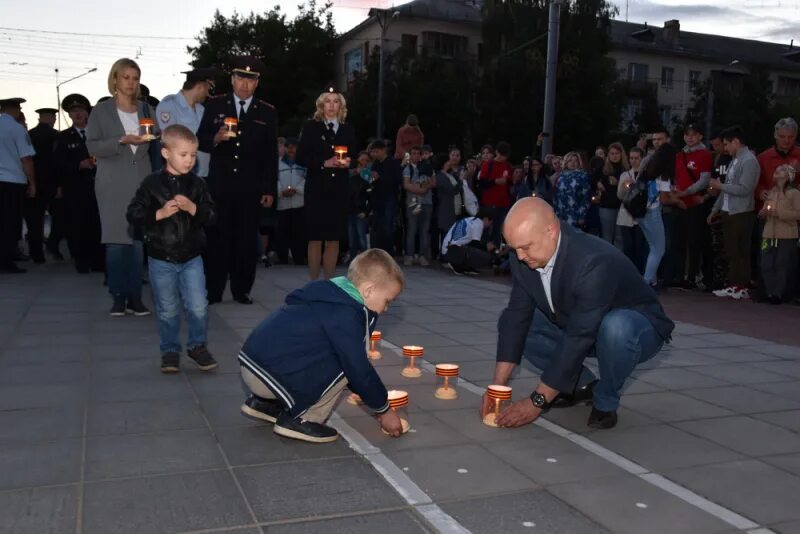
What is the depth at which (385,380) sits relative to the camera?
5469 mm

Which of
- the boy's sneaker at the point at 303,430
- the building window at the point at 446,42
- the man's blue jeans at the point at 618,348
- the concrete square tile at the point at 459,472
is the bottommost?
the concrete square tile at the point at 459,472

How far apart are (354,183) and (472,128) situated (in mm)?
35537

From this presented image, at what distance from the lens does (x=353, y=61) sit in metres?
61.3

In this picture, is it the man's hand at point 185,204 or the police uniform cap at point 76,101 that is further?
the police uniform cap at point 76,101

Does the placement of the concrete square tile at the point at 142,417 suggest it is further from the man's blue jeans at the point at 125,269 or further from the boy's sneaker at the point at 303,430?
the man's blue jeans at the point at 125,269

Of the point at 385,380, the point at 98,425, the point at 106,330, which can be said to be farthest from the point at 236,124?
the point at 98,425

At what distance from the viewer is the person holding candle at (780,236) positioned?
962 centimetres

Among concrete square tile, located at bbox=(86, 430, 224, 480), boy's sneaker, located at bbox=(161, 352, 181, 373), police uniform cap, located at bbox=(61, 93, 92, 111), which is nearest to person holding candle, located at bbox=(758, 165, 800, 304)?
boy's sneaker, located at bbox=(161, 352, 181, 373)

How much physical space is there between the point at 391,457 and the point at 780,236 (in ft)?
25.1

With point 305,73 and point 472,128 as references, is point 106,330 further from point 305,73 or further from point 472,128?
point 305,73

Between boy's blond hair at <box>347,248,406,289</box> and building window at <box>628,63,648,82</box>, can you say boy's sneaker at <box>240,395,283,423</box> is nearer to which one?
boy's blond hair at <box>347,248,406,289</box>

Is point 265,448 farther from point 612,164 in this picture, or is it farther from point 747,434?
point 612,164

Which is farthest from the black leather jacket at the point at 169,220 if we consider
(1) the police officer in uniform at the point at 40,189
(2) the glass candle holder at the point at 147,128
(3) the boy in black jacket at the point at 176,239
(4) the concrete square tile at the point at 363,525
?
(1) the police officer in uniform at the point at 40,189

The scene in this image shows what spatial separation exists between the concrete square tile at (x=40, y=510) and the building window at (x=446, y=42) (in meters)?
54.8
